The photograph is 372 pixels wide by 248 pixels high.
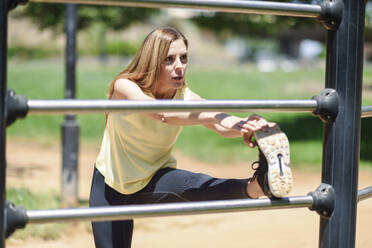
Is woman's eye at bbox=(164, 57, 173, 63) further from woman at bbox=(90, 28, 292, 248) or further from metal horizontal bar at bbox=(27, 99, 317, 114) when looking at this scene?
metal horizontal bar at bbox=(27, 99, 317, 114)

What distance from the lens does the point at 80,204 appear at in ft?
18.3

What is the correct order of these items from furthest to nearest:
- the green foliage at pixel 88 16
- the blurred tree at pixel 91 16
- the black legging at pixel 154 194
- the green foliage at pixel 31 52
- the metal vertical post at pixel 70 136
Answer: the green foliage at pixel 31 52, the blurred tree at pixel 91 16, the green foliage at pixel 88 16, the metal vertical post at pixel 70 136, the black legging at pixel 154 194

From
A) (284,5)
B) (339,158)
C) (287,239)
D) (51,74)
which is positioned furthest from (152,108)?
(51,74)

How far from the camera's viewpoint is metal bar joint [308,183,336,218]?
5.47 feet

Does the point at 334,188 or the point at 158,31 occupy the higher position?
the point at 158,31

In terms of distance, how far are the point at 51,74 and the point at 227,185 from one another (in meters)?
19.2

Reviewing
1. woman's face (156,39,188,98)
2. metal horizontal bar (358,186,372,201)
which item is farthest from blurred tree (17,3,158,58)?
metal horizontal bar (358,186,372,201)

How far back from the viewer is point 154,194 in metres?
2.27

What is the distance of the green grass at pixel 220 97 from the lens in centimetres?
988

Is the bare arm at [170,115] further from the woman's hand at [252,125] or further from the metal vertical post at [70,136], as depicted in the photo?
the metal vertical post at [70,136]

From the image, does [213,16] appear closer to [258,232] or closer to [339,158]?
[258,232]

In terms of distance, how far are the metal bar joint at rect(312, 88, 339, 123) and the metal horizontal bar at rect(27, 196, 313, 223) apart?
0.88ft

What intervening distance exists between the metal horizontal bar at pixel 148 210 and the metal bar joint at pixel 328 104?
0.88 feet

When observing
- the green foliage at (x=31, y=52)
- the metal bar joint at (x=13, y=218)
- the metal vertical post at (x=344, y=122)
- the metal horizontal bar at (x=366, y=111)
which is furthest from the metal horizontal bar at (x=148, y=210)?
the green foliage at (x=31, y=52)
